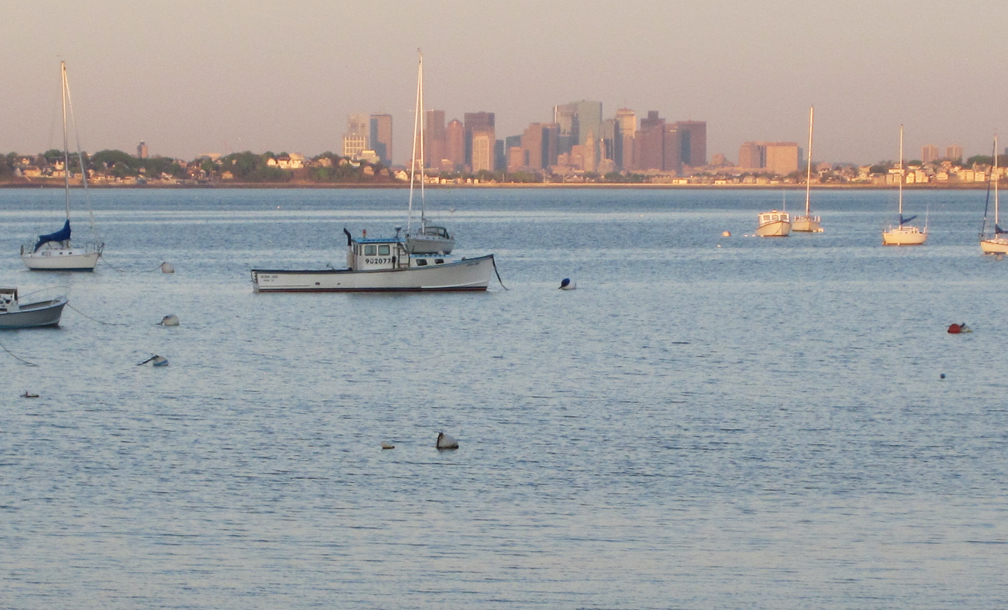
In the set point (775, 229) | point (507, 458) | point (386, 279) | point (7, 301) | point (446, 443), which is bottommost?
point (507, 458)

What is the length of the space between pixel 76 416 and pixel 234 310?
25586 millimetres

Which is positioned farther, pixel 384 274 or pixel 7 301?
pixel 384 274

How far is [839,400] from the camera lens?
3238cm

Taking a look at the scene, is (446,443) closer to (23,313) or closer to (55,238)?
(23,313)

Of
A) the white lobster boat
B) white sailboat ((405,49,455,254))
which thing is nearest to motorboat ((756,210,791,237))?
white sailboat ((405,49,455,254))

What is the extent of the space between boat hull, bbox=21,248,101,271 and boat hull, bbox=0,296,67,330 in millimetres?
28707

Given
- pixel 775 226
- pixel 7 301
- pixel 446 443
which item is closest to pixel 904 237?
pixel 775 226

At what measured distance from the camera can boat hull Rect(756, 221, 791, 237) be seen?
11362 cm

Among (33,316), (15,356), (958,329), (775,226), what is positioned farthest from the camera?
(775,226)

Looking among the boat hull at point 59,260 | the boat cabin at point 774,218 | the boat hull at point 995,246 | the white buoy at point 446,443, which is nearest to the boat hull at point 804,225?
the boat cabin at point 774,218

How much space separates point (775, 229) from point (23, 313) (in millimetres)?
77312

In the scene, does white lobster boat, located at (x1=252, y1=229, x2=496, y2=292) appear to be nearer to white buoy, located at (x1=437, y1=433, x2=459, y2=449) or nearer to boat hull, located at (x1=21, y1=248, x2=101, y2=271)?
boat hull, located at (x1=21, y1=248, x2=101, y2=271)

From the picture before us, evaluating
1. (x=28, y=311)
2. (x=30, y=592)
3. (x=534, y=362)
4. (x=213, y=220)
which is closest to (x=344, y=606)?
(x=30, y=592)

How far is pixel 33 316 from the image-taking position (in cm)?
4650
